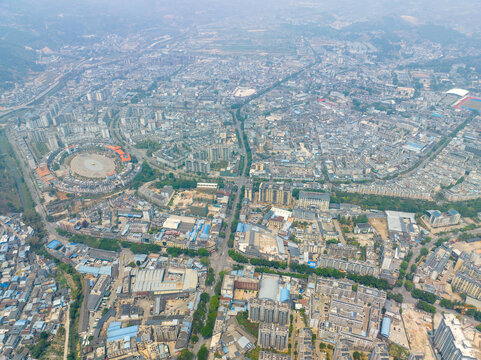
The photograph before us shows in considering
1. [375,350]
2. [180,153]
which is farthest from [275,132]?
[375,350]

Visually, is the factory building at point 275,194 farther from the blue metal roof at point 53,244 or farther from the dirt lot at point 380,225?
the blue metal roof at point 53,244

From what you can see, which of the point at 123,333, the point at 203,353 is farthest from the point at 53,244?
the point at 203,353

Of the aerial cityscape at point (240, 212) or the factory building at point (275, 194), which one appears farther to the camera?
the factory building at point (275, 194)

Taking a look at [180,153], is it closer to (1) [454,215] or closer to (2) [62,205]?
(2) [62,205]

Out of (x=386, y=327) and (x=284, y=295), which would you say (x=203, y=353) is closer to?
(x=284, y=295)

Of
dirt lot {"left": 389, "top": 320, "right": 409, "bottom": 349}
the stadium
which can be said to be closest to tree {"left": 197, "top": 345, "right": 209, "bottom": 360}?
dirt lot {"left": 389, "top": 320, "right": 409, "bottom": 349}

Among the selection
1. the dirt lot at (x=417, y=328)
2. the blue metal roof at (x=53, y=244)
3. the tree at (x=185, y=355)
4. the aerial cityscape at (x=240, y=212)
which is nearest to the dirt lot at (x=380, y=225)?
the aerial cityscape at (x=240, y=212)

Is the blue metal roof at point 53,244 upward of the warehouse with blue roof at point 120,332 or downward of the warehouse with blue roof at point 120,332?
downward
